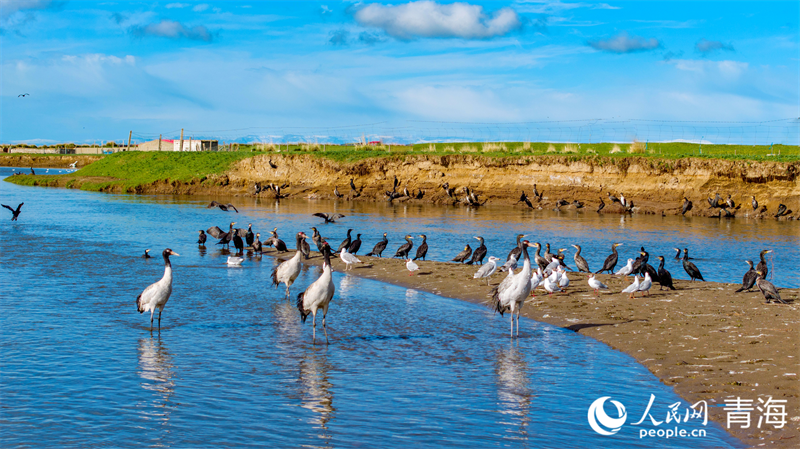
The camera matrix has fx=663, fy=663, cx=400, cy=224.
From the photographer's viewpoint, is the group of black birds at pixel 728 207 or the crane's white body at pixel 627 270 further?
the group of black birds at pixel 728 207

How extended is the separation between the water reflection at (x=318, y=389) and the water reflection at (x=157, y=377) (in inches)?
87.2

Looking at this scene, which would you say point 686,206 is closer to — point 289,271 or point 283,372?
point 289,271

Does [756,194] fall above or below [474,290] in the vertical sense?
above

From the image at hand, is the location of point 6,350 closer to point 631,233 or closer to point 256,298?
point 256,298

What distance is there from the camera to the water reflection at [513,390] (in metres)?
10.4

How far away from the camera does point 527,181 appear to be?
6119cm

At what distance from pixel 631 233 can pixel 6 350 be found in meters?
33.2

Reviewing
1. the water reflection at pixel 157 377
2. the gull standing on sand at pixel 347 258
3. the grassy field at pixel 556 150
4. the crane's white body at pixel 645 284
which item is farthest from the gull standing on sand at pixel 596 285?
the grassy field at pixel 556 150

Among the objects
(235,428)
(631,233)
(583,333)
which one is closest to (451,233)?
(631,233)

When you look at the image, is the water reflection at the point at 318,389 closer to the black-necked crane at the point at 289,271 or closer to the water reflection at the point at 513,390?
the water reflection at the point at 513,390

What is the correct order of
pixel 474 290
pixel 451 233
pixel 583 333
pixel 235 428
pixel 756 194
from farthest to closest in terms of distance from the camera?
1. pixel 756 194
2. pixel 451 233
3. pixel 474 290
4. pixel 583 333
5. pixel 235 428

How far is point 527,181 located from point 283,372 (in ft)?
167

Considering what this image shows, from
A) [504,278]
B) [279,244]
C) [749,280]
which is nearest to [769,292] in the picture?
[749,280]

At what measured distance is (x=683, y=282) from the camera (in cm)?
2231
